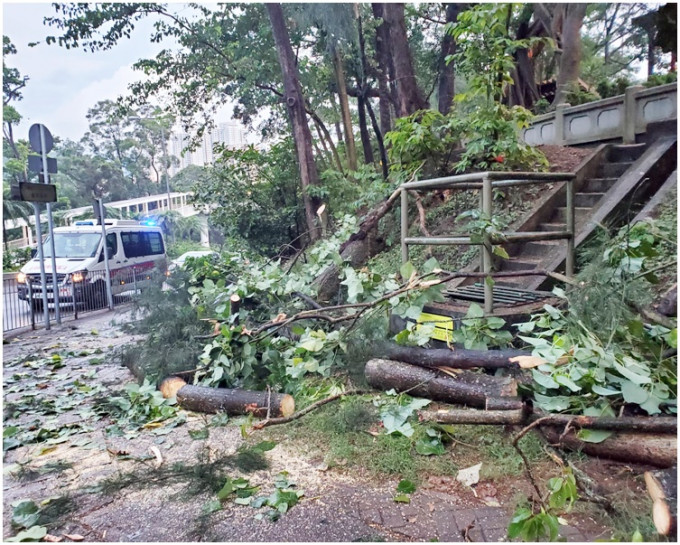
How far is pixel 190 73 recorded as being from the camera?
8.92 m

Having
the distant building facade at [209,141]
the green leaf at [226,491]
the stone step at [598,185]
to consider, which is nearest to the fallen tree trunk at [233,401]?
the green leaf at [226,491]

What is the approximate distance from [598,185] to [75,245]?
7.64m

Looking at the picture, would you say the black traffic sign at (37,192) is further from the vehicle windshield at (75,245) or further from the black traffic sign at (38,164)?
the vehicle windshield at (75,245)

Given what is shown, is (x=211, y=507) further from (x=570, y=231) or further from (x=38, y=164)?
(x=38, y=164)

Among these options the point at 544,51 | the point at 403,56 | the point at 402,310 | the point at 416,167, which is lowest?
the point at 402,310

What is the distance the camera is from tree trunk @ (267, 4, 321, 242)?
7.11 metres

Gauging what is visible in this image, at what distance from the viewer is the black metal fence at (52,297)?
585 centimetres

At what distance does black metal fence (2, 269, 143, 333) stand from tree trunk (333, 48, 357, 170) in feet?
14.2

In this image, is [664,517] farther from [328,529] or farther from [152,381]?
[152,381]

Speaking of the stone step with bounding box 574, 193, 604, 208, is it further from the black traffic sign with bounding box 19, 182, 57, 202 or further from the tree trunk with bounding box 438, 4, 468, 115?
the black traffic sign with bounding box 19, 182, 57, 202

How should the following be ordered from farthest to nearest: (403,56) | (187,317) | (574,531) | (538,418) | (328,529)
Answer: (403,56), (187,317), (538,418), (328,529), (574,531)

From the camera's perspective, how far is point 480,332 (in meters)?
2.46

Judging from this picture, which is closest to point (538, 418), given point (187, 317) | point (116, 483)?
point (116, 483)

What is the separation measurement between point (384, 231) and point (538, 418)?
3.27 metres
